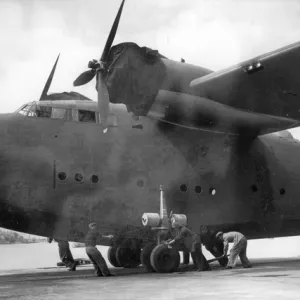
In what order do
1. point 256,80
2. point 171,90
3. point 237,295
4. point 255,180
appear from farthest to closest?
1. point 255,180
2. point 171,90
3. point 256,80
4. point 237,295

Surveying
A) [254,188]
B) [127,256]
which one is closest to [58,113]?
[127,256]

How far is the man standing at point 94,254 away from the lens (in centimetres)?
1308

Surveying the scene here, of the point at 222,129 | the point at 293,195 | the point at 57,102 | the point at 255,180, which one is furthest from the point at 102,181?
the point at 293,195

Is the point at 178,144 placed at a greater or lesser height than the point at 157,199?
greater

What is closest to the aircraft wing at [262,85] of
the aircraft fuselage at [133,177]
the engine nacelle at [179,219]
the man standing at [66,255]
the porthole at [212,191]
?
the aircraft fuselage at [133,177]

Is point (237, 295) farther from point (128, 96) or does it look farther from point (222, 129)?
point (222, 129)

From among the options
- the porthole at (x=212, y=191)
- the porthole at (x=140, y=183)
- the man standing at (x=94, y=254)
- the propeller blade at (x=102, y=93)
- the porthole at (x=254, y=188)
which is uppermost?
the propeller blade at (x=102, y=93)

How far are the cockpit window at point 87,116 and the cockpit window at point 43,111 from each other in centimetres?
92

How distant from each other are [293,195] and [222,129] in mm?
3720

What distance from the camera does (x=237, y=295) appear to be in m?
7.67

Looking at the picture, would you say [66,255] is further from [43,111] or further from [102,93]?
[102,93]

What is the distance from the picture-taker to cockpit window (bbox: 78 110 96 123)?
600 inches

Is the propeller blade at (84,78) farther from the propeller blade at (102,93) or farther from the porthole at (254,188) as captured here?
the porthole at (254,188)

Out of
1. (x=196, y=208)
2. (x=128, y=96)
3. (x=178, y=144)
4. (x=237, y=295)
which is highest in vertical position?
(x=128, y=96)
